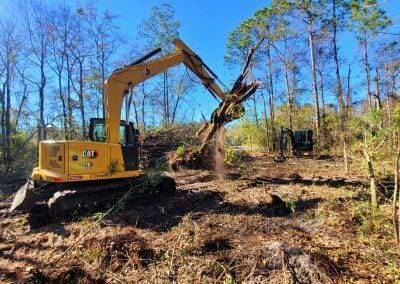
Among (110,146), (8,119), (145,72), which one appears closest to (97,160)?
(110,146)

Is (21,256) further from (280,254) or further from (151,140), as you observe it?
(151,140)

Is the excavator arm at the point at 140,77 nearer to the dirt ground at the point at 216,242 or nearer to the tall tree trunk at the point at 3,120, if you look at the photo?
the dirt ground at the point at 216,242

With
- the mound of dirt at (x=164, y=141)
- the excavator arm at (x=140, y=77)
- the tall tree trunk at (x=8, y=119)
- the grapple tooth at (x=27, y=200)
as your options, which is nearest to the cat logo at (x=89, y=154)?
the excavator arm at (x=140, y=77)

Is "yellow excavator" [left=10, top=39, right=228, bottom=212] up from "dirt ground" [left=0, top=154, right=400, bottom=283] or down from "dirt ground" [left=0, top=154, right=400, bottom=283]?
up

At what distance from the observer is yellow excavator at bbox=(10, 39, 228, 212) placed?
8461mm

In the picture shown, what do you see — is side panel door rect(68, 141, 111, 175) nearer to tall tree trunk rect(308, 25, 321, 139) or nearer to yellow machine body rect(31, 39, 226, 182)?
yellow machine body rect(31, 39, 226, 182)

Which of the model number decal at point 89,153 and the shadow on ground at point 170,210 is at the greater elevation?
the model number decal at point 89,153

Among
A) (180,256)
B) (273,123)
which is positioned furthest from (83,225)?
(273,123)

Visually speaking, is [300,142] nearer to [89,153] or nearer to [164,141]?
A: [164,141]

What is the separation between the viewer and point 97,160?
8812 millimetres

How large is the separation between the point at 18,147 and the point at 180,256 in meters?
22.0

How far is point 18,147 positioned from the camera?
2450 centimetres

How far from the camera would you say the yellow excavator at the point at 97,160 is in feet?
27.8

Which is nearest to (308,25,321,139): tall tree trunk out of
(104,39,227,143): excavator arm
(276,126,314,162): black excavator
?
(276,126,314,162): black excavator
